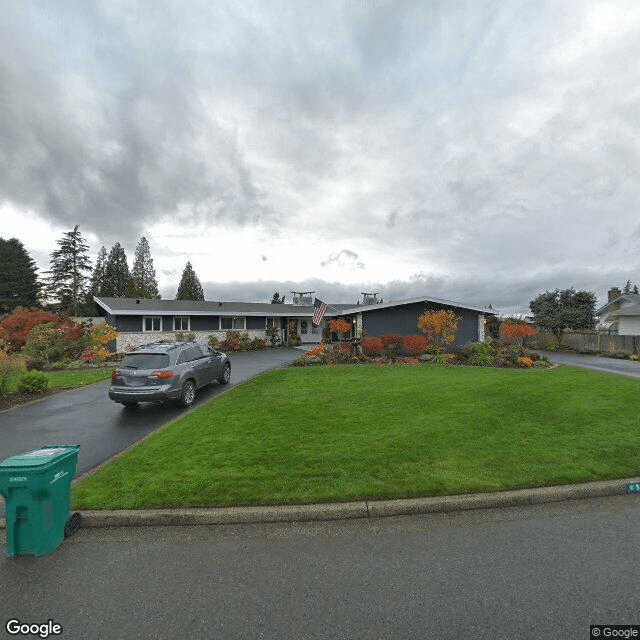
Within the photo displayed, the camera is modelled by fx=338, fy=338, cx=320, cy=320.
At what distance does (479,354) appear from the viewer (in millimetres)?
16109

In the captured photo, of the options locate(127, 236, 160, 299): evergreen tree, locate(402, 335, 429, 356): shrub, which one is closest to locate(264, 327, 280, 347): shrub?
locate(402, 335, 429, 356): shrub

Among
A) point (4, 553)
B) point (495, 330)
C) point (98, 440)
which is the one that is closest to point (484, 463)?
point (4, 553)

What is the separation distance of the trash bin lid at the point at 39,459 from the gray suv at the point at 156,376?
17.0ft

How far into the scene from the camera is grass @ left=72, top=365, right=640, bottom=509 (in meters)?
4.22

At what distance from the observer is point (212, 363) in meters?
11.3

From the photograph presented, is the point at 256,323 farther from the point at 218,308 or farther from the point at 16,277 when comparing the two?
the point at 16,277

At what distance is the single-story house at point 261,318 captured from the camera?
21.7 meters

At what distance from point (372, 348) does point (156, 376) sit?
1106cm

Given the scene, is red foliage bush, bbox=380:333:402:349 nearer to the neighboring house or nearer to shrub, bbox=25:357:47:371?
shrub, bbox=25:357:47:371

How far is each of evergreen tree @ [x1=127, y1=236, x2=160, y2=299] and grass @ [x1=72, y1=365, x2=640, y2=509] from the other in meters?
50.4

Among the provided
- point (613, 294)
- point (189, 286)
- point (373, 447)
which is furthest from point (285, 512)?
point (189, 286)

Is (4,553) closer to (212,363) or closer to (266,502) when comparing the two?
(266,502)

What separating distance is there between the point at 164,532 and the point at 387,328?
19.0 m

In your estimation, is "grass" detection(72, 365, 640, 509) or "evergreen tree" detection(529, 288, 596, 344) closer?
"grass" detection(72, 365, 640, 509)
